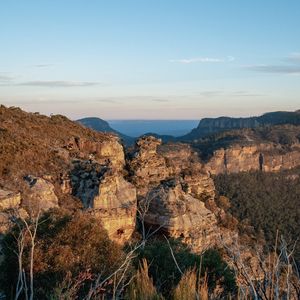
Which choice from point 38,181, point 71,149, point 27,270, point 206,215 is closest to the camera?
point 27,270

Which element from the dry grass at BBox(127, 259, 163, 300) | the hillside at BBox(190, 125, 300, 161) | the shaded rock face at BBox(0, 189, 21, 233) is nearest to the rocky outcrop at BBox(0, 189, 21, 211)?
the shaded rock face at BBox(0, 189, 21, 233)

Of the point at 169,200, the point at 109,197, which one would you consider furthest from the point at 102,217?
the point at 169,200

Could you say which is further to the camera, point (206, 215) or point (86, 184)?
point (206, 215)

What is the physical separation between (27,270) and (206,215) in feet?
53.3

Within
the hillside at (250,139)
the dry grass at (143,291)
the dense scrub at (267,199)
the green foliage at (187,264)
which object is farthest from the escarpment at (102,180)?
the hillside at (250,139)

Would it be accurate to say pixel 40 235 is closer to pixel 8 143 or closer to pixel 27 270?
pixel 27 270

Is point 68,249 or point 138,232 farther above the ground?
point 68,249

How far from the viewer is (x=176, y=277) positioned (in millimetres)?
9461

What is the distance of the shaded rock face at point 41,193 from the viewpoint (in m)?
17.4

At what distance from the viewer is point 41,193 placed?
1819 centimetres

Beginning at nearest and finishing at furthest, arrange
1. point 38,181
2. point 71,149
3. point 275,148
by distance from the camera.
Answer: point 38,181 → point 71,149 → point 275,148

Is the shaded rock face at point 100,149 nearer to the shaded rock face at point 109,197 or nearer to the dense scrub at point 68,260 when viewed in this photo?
the shaded rock face at point 109,197

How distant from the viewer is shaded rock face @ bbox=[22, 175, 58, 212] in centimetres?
1742

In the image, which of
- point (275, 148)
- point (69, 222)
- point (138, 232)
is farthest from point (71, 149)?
point (275, 148)
